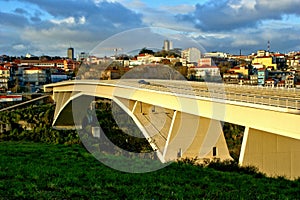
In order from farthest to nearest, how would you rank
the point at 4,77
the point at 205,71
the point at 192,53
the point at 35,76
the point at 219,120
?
1. the point at 35,76
2. the point at 4,77
3. the point at 205,71
4. the point at 192,53
5. the point at 219,120

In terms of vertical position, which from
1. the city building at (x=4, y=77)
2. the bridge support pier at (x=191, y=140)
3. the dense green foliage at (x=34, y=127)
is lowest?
the dense green foliage at (x=34, y=127)

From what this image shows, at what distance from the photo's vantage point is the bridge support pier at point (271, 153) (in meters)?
13.0

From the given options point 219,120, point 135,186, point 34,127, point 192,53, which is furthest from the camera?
point 34,127

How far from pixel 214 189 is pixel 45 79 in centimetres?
8673

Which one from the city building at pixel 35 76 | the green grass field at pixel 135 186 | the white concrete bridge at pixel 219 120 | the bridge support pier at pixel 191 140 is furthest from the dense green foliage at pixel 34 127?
the city building at pixel 35 76

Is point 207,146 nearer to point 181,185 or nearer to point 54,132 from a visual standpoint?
point 181,185

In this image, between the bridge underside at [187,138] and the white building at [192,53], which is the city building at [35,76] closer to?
the bridge underside at [187,138]

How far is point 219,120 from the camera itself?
49.5 feet

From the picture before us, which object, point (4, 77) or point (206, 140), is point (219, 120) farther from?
point (4, 77)

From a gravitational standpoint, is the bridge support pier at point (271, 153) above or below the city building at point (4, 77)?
below

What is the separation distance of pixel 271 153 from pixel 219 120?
2366 mm

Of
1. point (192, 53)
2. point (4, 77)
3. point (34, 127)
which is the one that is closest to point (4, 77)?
point (4, 77)

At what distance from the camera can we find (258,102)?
12.1 meters

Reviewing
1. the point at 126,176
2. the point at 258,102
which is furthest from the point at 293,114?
the point at 126,176
